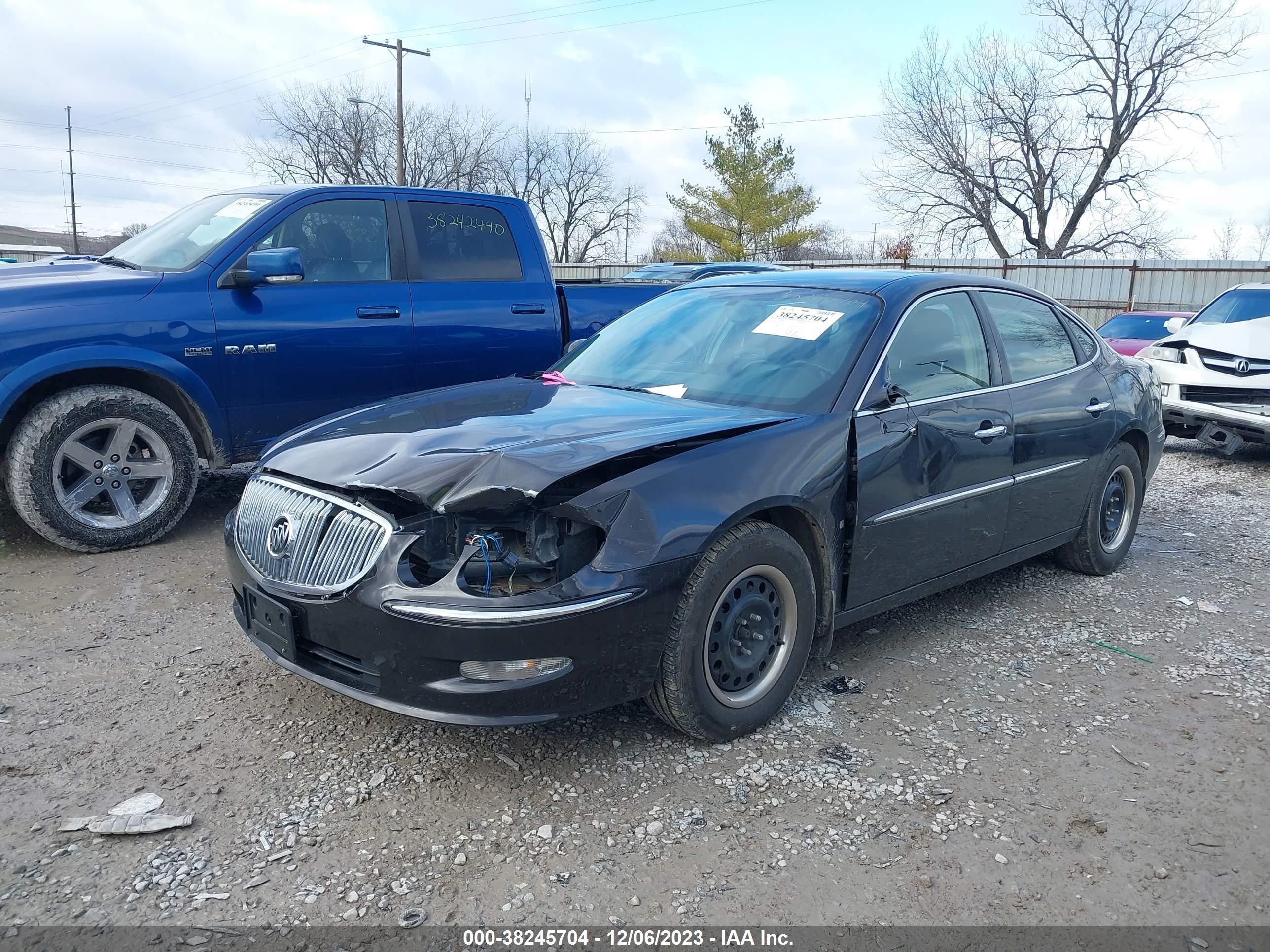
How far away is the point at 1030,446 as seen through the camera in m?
4.40

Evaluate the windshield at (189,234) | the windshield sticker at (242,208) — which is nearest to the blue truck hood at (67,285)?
the windshield at (189,234)

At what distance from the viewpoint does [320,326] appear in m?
A: 5.55

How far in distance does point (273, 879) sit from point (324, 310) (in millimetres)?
3776

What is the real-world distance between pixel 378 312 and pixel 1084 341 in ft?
13.2

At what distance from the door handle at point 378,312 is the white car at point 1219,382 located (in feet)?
22.8

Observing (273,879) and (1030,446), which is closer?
(273,879)

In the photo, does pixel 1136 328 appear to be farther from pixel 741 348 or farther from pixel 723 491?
pixel 723 491

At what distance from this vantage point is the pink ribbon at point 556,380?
13.6ft

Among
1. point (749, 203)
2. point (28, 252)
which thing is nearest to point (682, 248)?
point (749, 203)

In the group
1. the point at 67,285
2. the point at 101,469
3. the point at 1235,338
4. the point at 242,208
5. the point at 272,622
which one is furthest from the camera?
the point at 1235,338

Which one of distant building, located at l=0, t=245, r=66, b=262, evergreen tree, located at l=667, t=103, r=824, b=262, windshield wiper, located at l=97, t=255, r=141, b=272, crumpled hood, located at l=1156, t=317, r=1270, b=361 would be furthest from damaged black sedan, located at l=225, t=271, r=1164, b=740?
evergreen tree, located at l=667, t=103, r=824, b=262

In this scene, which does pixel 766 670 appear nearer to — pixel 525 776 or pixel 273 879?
pixel 525 776

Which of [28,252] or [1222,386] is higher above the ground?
[28,252]

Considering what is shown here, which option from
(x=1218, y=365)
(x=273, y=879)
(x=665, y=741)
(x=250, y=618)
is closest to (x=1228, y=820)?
(x=665, y=741)
